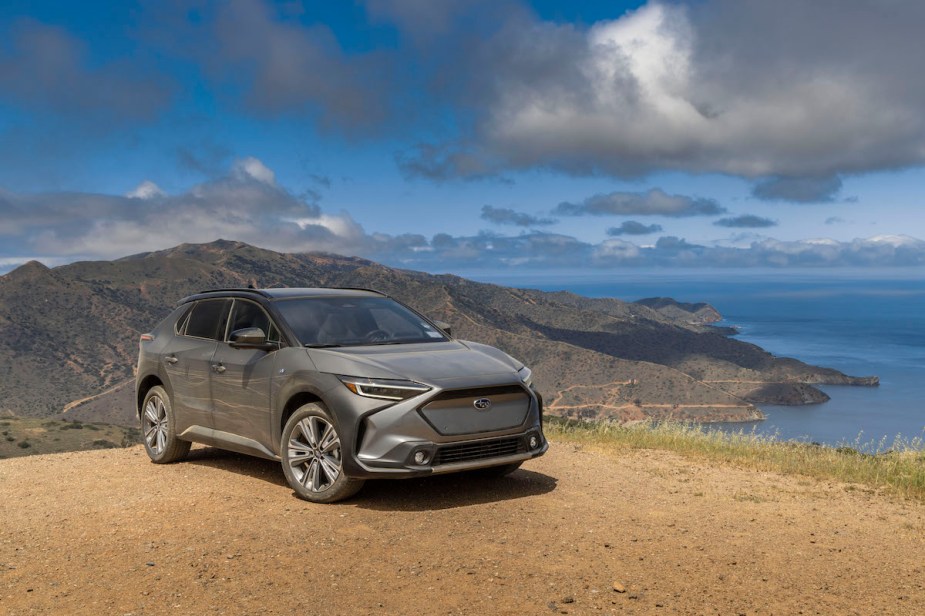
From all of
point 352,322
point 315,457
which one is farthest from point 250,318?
point 315,457

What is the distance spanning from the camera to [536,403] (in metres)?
7.35

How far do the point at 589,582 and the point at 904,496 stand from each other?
4.75 metres

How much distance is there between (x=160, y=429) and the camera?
9.38 m

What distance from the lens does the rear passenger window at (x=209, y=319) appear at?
339 inches

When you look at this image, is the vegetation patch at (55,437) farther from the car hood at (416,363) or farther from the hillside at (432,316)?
the car hood at (416,363)

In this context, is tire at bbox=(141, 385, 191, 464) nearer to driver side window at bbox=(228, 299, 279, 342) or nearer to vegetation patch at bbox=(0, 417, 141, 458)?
driver side window at bbox=(228, 299, 279, 342)

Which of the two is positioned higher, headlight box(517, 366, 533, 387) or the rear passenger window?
the rear passenger window

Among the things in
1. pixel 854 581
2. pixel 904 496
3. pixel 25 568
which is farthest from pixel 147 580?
pixel 904 496

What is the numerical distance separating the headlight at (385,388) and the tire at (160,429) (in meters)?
3.32

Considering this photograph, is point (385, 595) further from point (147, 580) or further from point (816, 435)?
point (816, 435)

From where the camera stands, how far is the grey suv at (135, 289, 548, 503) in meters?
6.66

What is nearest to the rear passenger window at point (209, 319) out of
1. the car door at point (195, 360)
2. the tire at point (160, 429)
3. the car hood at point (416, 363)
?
the car door at point (195, 360)

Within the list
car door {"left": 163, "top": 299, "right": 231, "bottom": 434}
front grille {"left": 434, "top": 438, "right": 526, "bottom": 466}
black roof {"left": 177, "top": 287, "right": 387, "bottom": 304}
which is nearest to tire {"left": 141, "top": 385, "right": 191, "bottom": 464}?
car door {"left": 163, "top": 299, "right": 231, "bottom": 434}

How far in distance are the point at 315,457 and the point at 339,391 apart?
0.72 meters
